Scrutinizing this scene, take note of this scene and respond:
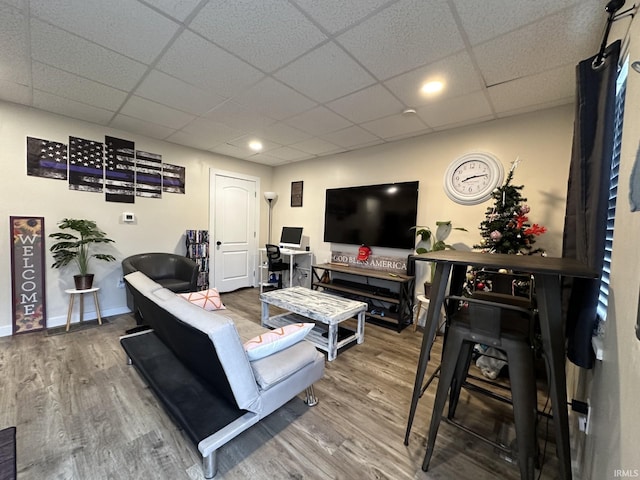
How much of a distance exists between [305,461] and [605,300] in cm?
171

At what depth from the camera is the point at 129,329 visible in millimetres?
3059

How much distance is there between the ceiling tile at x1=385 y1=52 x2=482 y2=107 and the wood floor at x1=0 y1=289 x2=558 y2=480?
2516 mm

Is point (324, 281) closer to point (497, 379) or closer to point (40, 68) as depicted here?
point (497, 379)

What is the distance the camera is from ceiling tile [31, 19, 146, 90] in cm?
172

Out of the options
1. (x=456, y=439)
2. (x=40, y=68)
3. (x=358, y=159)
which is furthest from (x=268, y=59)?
(x=456, y=439)

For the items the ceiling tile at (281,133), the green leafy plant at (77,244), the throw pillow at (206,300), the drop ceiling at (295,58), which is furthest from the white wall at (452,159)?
the green leafy plant at (77,244)

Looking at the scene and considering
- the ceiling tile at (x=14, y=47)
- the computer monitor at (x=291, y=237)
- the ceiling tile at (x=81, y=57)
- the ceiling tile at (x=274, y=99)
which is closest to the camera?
the ceiling tile at (x=14, y=47)

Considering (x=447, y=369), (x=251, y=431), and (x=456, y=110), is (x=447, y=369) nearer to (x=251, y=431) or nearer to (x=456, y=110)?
(x=251, y=431)

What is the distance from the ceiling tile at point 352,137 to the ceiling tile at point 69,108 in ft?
8.69

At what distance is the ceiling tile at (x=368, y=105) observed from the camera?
2.34 m

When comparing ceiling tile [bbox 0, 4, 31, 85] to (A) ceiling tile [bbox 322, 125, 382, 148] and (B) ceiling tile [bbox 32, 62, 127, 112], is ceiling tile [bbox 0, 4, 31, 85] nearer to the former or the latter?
(B) ceiling tile [bbox 32, 62, 127, 112]

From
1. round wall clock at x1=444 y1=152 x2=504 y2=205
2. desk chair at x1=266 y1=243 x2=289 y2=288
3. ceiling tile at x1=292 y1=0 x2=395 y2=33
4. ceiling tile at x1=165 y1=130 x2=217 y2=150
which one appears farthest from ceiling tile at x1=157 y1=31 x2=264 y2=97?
desk chair at x1=266 y1=243 x2=289 y2=288

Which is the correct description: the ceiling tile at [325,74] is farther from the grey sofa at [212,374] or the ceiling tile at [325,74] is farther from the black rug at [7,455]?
the black rug at [7,455]

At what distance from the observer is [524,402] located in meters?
1.17
